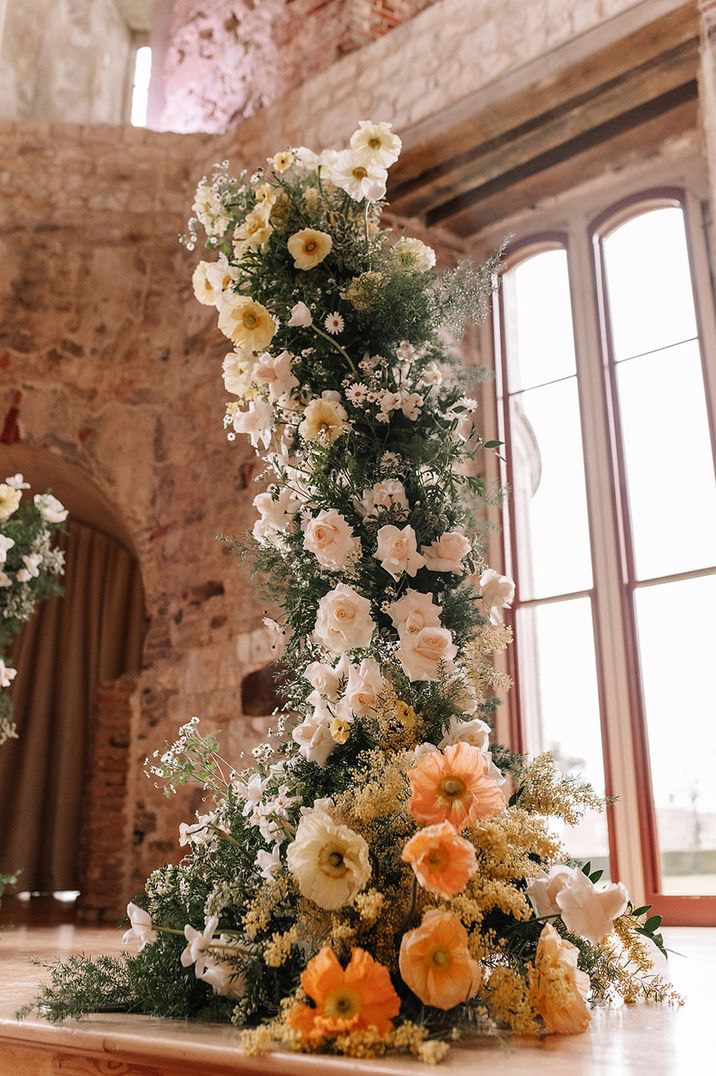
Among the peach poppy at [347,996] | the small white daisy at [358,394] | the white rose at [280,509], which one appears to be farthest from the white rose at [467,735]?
the small white daisy at [358,394]

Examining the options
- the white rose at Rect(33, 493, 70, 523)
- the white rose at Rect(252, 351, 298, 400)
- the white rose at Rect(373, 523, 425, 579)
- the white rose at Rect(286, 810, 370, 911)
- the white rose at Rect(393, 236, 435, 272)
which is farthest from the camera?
the white rose at Rect(33, 493, 70, 523)

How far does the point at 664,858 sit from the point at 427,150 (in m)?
4.08

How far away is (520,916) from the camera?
2.02 metres

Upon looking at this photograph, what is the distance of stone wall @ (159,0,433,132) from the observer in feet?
21.7

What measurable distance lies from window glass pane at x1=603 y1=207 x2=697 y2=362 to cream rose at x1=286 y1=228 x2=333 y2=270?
11.8 ft

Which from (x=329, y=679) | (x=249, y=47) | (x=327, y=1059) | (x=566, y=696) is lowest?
(x=327, y=1059)

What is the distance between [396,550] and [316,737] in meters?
0.47

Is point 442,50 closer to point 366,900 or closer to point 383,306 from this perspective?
point 383,306

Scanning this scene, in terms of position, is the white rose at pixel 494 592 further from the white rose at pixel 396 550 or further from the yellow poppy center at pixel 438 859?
the yellow poppy center at pixel 438 859

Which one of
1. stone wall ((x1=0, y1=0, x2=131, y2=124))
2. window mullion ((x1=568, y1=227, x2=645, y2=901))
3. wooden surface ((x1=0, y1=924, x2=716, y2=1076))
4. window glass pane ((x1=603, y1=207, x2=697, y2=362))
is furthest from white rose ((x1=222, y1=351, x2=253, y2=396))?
stone wall ((x1=0, y1=0, x2=131, y2=124))

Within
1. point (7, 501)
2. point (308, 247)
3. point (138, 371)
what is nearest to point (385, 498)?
point (308, 247)

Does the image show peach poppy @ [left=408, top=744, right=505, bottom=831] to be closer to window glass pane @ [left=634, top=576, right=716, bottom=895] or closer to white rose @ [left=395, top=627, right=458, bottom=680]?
white rose @ [left=395, top=627, right=458, bottom=680]

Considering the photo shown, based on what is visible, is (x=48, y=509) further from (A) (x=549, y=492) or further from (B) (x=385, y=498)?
(A) (x=549, y=492)

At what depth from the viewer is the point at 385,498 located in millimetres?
2498
